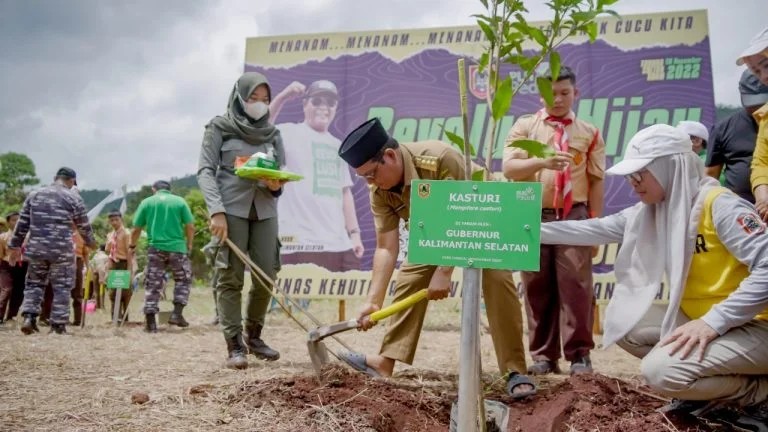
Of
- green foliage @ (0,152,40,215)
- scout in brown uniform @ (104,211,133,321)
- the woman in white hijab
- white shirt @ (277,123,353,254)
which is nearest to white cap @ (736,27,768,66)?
the woman in white hijab

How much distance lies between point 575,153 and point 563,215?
39cm

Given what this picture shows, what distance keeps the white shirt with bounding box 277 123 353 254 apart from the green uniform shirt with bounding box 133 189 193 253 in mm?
1126

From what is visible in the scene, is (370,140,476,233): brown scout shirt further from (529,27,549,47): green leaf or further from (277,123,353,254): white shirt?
(277,123,353,254): white shirt

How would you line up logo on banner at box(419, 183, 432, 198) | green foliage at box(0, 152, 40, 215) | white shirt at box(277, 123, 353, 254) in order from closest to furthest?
1. logo on banner at box(419, 183, 432, 198)
2. white shirt at box(277, 123, 353, 254)
3. green foliage at box(0, 152, 40, 215)

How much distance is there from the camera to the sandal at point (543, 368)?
11.3ft

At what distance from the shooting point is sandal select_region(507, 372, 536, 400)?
2.61m

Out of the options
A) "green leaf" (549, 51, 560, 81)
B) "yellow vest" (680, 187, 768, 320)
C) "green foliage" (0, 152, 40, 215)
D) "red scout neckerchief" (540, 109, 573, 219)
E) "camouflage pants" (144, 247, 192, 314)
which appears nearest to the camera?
"green leaf" (549, 51, 560, 81)

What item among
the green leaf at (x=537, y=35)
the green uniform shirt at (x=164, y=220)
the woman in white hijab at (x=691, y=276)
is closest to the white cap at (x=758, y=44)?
the woman in white hijab at (x=691, y=276)

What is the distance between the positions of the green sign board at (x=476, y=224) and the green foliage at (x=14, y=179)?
3158cm

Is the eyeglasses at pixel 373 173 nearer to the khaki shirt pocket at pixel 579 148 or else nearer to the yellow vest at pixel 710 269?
the yellow vest at pixel 710 269

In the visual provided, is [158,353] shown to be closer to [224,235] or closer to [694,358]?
[224,235]

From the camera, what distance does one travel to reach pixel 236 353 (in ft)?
12.3

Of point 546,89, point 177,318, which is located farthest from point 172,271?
point 546,89

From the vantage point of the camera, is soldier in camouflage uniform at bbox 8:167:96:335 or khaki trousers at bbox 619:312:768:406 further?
soldier in camouflage uniform at bbox 8:167:96:335
